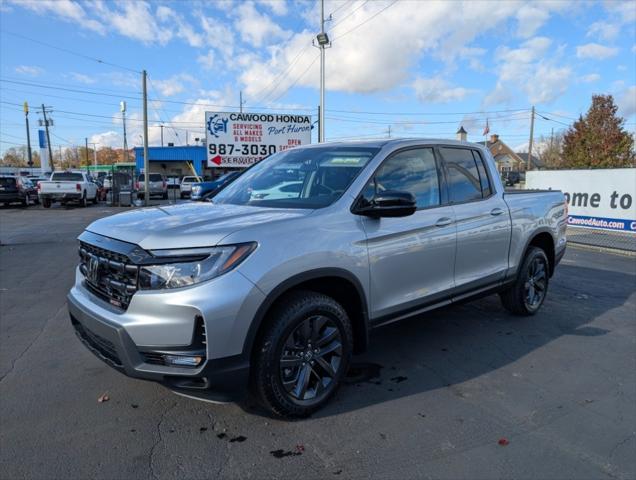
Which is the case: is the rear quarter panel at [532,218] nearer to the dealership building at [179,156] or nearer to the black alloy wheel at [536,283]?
the black alloy wheel at [536,283]

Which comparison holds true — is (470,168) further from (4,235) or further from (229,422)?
(4,235)

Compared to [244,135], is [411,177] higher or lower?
lower

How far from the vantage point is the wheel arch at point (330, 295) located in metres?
2.76

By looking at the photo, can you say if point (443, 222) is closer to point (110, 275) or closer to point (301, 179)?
point (301, 179)

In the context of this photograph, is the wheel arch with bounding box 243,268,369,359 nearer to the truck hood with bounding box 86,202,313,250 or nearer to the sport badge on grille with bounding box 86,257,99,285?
the truck hood with bounding box 86,202,313,250

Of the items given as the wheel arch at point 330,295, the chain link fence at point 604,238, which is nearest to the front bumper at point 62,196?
the chain link fence at point 604,238

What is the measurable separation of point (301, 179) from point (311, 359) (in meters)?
1.55

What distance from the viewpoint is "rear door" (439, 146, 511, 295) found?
4.23 meters

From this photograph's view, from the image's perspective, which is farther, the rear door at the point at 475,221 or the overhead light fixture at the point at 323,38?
the overhead light fixture at the point at 323,38

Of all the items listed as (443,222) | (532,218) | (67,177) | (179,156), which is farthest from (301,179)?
(179,156)

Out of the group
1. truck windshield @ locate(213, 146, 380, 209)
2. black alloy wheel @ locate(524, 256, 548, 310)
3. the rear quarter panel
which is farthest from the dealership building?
truck windshield @ locate(213, 146, 380, 209)

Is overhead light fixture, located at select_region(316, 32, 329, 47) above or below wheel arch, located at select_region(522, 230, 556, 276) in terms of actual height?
above

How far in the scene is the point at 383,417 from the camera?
3199 millimetres

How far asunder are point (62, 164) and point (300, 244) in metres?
146
